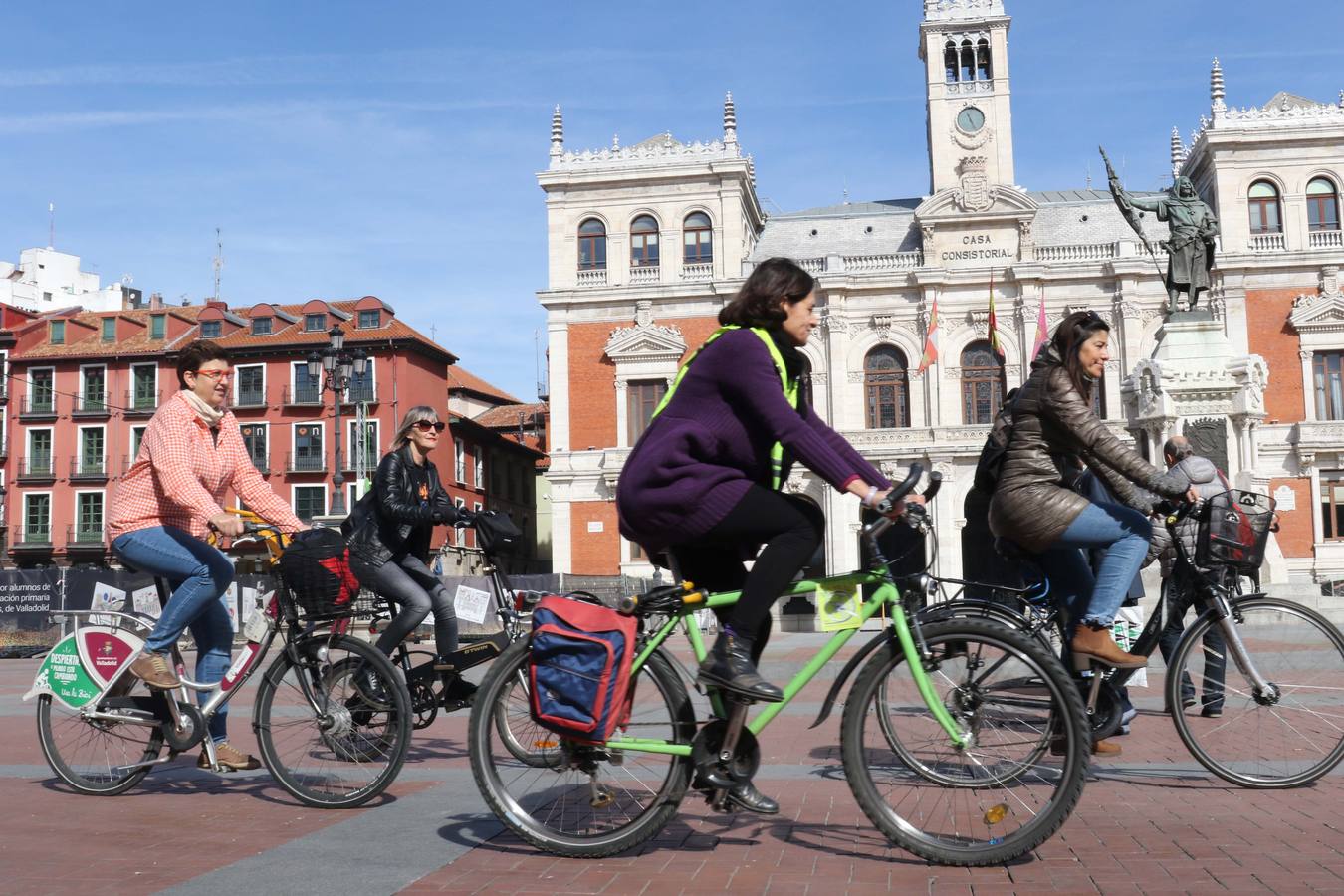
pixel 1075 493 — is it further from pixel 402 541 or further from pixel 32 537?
pixel 32 537

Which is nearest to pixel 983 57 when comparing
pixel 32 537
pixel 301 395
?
pixel 301 395

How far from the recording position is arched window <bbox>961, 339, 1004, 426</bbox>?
41.1m

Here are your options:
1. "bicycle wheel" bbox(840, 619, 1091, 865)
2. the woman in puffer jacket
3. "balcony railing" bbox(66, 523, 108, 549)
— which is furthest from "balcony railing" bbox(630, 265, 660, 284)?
"bicycle wheel" bbox(840, 619, 1091, 865)

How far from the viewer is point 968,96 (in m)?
44.2

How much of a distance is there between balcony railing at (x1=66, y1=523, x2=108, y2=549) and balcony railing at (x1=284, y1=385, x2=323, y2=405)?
9.34 m

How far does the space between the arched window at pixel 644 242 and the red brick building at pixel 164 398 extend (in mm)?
11820

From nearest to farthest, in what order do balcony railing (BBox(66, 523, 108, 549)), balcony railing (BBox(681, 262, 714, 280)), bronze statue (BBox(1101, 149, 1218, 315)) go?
1. bronze statue (BBox(1101, 149, 1218, 315))
2. balcony railing (BBox(681, 262, 714, 280))
3. balcony railing (BBox(66, 523, 108, 549))

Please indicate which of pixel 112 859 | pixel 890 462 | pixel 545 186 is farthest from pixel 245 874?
pixel 545 186

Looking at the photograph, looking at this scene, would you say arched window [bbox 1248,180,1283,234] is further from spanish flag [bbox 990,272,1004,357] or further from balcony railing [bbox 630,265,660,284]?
balcony railing [bbox 630,265,660,284]

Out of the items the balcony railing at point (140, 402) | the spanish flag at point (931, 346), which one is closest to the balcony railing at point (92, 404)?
the balcony railing at point (140, 402)

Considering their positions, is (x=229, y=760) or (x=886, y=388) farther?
(x=886, y=388)

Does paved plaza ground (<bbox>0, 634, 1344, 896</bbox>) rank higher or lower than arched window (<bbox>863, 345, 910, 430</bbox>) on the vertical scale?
lower

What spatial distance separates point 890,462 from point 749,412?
1443 inches

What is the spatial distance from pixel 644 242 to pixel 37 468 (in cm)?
2845
